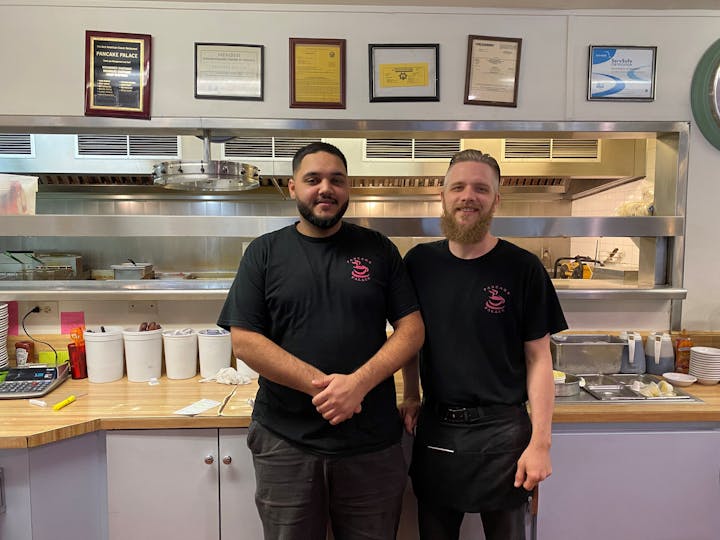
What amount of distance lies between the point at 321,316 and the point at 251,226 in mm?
880

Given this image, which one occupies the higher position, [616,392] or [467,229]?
[467,229]

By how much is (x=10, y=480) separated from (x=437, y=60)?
2309 millimetres

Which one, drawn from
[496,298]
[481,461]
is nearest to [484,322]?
[496,298]

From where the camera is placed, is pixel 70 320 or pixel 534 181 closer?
pixel 70 320

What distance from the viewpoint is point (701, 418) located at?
1593mm

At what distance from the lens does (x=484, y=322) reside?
129 centimetres

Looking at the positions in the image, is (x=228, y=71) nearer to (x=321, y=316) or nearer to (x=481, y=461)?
(x=321, y=316)

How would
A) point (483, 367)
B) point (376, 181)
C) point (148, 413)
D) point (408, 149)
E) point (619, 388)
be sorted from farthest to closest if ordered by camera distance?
point (376, 181)
point (408, 149)
point (619, 388)
point (148, 413)
point (483, 367)

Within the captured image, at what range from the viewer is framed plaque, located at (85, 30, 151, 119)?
6.42 ft

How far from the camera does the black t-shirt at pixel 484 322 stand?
4.24ft

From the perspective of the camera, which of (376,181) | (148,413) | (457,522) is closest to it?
(457,522)

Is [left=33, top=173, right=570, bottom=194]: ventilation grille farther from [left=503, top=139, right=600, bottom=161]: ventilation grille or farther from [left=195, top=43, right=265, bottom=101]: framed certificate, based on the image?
[left=195, top=43, right=265, bottom=101]: framed certificate

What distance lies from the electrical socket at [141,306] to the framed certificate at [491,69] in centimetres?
178

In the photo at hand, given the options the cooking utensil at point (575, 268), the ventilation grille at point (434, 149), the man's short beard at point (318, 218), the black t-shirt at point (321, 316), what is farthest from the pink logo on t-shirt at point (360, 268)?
the cooking utensil at point (575, 268)
